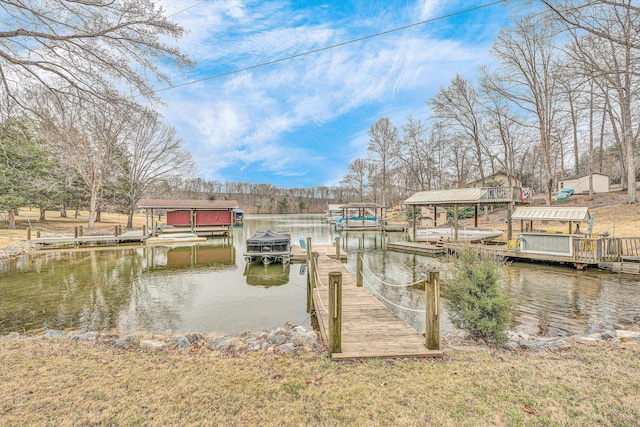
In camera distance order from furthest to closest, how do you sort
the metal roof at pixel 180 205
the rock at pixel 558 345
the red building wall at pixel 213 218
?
the red building wall at pixel 213 218 → the metal roof at pixel 180 205 → the rock at pixel 558 345

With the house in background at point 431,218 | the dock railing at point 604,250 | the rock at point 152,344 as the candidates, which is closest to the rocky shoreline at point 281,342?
the rock at point 152,344

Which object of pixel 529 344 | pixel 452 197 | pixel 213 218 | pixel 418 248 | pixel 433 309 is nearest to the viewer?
pixel 433 309

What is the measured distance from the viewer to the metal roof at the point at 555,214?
42.1ft

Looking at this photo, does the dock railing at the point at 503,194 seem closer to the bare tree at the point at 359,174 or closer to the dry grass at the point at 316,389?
the dry grass at the point at 316,389

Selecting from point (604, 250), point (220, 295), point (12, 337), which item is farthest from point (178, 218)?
point (604, 250)

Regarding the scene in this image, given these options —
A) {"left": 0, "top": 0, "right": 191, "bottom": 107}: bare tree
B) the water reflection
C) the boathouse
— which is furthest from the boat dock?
the boathouse

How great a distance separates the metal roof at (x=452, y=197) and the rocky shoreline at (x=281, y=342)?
1147 cm

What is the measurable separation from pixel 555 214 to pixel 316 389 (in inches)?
608

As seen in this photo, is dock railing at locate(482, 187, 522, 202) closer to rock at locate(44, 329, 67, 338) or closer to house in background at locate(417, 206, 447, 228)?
house in background at locate(417, 206, 447, 228)

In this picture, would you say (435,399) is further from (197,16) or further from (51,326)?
(197,16)

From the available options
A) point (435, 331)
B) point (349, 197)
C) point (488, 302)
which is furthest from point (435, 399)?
point (349, 197)

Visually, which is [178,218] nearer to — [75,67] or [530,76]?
[75,67]

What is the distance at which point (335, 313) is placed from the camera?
4289mm

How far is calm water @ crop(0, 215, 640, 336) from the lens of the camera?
6684mm
